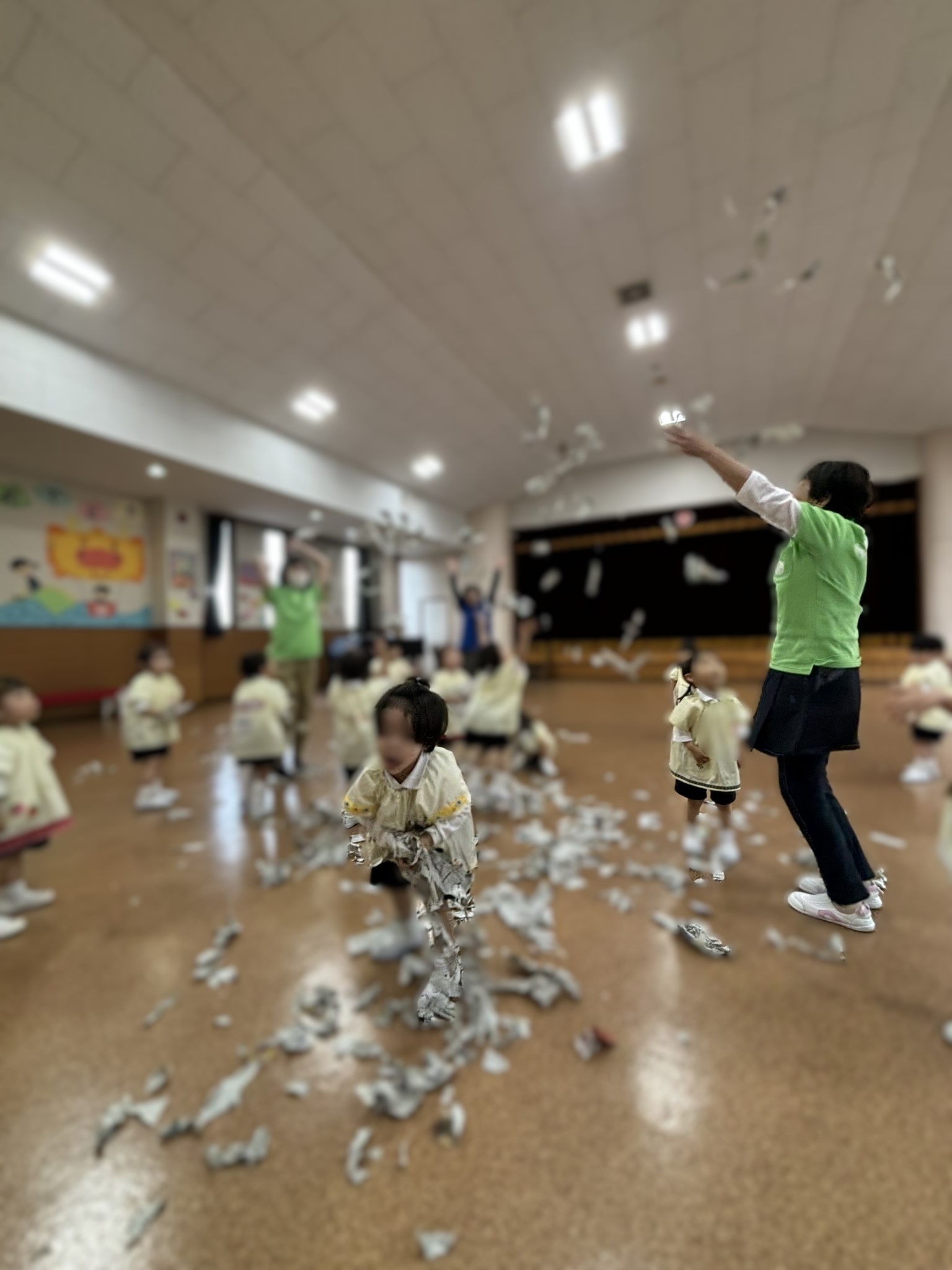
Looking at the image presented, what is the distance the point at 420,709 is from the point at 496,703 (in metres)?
2.70

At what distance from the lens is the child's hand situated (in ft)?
2.31

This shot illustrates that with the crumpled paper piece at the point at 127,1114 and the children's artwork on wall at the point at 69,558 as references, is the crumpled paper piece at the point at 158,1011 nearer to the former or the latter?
the crumpled paper piece at the point at 127,1114

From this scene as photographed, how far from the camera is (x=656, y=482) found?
20.8 metres

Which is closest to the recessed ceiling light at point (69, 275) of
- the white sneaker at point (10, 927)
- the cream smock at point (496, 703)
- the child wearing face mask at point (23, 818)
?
the child wearing face mask at point (23, 818)

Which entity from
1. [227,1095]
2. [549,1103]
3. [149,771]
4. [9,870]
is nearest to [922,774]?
[549,1103]

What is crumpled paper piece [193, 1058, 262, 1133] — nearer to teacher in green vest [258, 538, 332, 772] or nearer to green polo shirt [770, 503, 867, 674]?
teacher in green vest [258, 538, 332, 772]

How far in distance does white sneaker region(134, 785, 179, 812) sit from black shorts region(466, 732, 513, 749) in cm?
763

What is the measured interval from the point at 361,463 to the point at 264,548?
16.1 ft

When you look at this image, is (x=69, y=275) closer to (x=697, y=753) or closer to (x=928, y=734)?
(x=697, y=753)

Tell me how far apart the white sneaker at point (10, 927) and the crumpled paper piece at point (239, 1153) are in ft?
11.7

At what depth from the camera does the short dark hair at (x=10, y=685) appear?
410cm

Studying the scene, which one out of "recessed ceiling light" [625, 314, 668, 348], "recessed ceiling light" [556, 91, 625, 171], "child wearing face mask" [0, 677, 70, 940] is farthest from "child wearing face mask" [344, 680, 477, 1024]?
"recessed ceiling light" [625, 314, 668, 348]

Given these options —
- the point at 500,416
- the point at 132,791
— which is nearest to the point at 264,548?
the point at 500,416

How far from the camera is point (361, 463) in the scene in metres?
18.5
